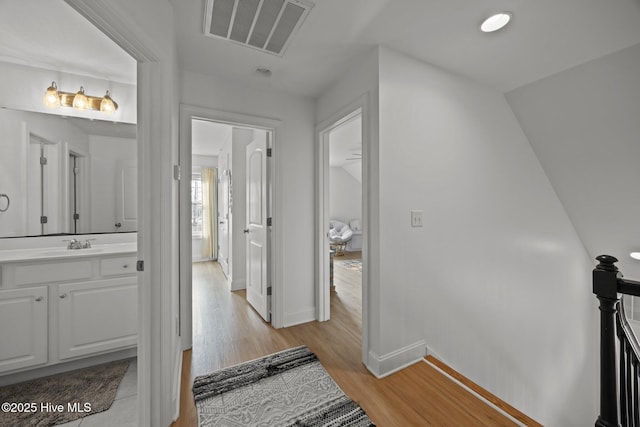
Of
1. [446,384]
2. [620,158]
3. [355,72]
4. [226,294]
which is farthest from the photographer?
[226,294]

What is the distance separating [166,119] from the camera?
4.52 ft

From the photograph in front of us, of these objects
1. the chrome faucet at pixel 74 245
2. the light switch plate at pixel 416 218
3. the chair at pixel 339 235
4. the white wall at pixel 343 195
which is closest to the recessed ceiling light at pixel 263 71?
the light switch plate at pixel 416 218

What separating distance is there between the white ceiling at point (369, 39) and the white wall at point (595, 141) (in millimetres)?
166

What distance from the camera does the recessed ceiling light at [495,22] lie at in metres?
1.60

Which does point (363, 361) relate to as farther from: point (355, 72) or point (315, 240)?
point (355, 72)

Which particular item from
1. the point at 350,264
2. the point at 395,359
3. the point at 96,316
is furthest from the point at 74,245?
the point at 350,264

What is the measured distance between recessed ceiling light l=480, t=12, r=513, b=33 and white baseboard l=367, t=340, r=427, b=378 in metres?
2.32

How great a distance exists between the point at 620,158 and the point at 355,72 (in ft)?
8.30

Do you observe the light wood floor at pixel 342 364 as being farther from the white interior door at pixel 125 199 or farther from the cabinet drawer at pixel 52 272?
the white interior door at pixel 125 199

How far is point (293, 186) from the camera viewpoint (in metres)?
2.67

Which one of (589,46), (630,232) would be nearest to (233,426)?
(589,46)

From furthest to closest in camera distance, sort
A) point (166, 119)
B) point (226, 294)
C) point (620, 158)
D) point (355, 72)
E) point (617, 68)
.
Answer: point (226, 294) < point (620, 158) < point (355, 72) < point (617, 68) < point (166, 119)

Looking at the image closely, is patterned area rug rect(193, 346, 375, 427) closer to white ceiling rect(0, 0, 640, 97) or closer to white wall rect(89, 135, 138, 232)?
white wall rect(89, 135, 138, 232)

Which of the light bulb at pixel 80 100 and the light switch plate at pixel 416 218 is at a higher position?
the light bulb at pixel 80 100
